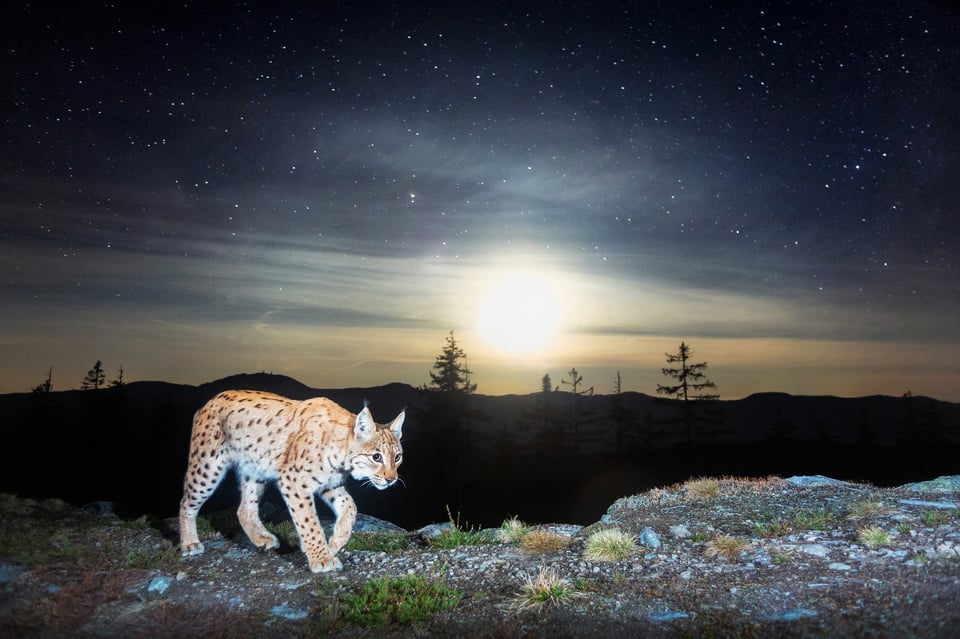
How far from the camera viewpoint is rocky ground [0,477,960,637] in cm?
757

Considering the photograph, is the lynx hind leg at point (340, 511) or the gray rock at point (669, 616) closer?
the gray rock at point (669, 616)

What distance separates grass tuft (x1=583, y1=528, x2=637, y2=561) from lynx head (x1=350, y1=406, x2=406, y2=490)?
3587 mm

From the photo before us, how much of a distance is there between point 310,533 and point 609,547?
502 cm

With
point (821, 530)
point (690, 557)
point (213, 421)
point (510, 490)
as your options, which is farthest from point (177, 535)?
point (510, 490)

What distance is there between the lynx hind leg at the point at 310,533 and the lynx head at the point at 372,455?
0.92 meters

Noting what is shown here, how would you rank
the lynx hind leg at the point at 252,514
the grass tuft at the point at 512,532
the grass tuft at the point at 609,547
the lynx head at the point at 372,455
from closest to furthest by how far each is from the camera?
the lynx head at the point at 372,455 → the grass tuft at the point at 609,547 → the lynx hind leg at the point at 252,514 → the grass tuft at the point at 512,532

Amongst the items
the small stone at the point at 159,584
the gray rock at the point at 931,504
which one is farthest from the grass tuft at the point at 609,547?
the small stone at the point at 159,584

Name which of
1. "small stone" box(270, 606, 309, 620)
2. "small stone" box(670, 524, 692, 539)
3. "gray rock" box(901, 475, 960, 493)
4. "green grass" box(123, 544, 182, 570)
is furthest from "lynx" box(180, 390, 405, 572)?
"gray rock" box(901, 475, 960, 493)

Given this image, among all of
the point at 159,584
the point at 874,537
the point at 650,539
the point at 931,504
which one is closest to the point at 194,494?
the point at 159,584

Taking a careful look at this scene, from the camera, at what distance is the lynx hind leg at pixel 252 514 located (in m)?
11.8

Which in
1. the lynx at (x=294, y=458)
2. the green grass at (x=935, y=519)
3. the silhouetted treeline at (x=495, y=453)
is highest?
the lynx at (x=294, y=458)

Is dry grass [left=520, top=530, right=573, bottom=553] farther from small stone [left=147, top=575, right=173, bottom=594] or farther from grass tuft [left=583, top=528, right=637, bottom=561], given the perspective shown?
small stone [left=147, top=575, right=173, bottom=594]

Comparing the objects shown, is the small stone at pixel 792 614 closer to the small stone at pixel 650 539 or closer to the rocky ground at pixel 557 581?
the rocky ground at pixel 557 581

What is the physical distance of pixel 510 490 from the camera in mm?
64625
